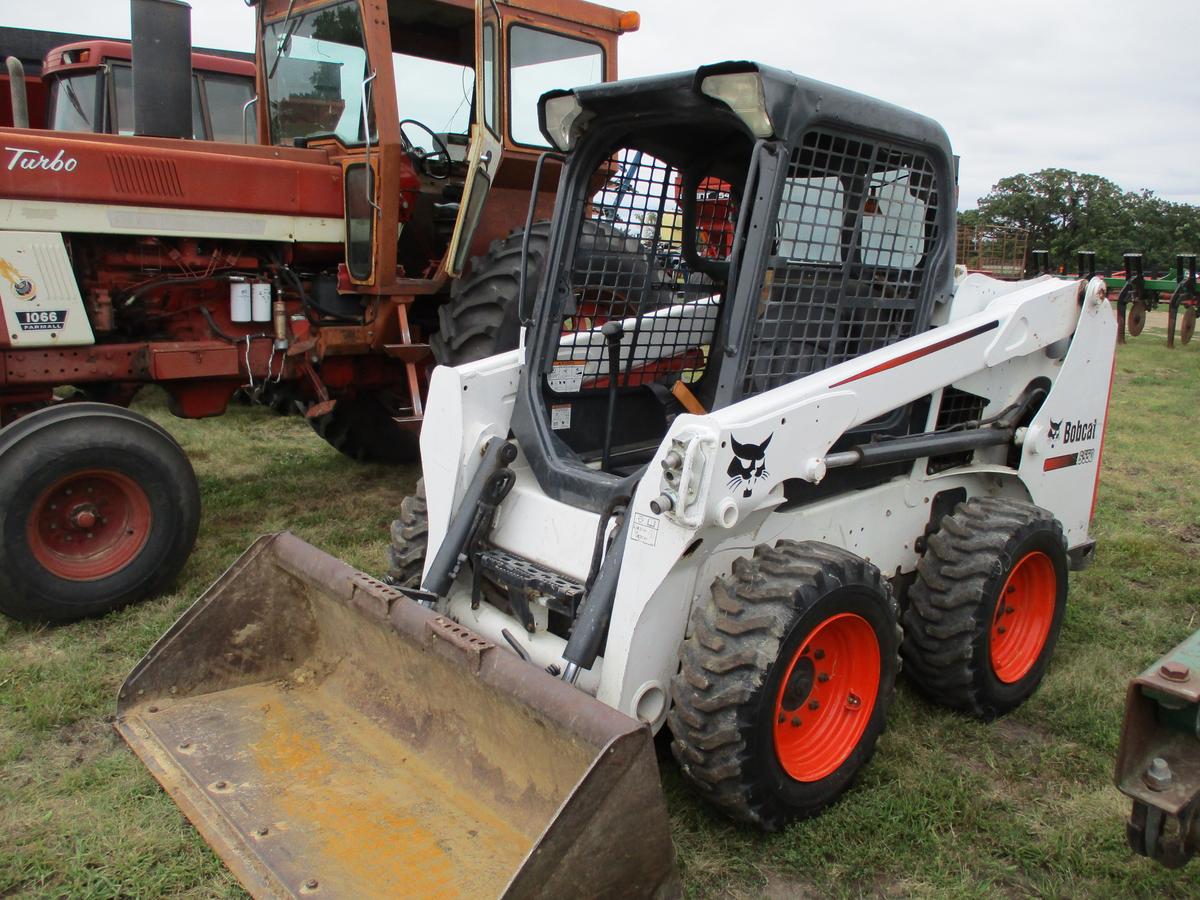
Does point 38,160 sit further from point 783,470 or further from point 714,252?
point 783,470

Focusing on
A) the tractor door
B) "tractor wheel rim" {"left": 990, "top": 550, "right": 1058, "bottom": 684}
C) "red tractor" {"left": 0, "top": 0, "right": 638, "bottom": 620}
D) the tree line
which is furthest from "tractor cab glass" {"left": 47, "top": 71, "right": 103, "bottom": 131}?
the tree line

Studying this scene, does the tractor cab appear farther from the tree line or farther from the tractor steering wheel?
the tree line

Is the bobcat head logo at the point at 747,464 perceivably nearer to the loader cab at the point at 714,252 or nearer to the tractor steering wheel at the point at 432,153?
the loader cab at the point at 714,252

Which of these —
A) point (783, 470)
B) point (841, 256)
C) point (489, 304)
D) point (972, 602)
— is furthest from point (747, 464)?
point (489, 304)

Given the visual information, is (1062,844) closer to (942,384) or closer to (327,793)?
(942,384)

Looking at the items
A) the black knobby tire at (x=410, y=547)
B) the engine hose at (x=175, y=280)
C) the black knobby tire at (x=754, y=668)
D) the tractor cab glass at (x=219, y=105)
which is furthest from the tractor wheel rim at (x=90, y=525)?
the tractor cab glass at (x=219, y=105)

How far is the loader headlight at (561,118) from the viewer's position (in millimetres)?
3115

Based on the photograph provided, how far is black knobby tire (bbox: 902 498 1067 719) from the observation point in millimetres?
3174

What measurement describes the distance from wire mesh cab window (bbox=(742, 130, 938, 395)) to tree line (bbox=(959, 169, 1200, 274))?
72.6 ft

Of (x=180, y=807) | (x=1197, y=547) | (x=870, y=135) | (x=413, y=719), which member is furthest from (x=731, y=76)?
(x=1197, y=547)

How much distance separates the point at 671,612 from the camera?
268 cm

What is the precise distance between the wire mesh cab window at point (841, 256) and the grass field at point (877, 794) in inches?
49.7

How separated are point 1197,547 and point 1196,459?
2347 millimetres

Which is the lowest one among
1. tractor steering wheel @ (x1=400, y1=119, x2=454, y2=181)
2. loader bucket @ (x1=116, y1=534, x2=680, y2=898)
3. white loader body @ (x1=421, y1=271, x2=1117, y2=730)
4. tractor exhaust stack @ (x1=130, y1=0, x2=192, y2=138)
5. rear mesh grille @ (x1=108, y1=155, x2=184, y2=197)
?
loader bucket @ (x1=116, y1=534, x2=680, y2=898)
